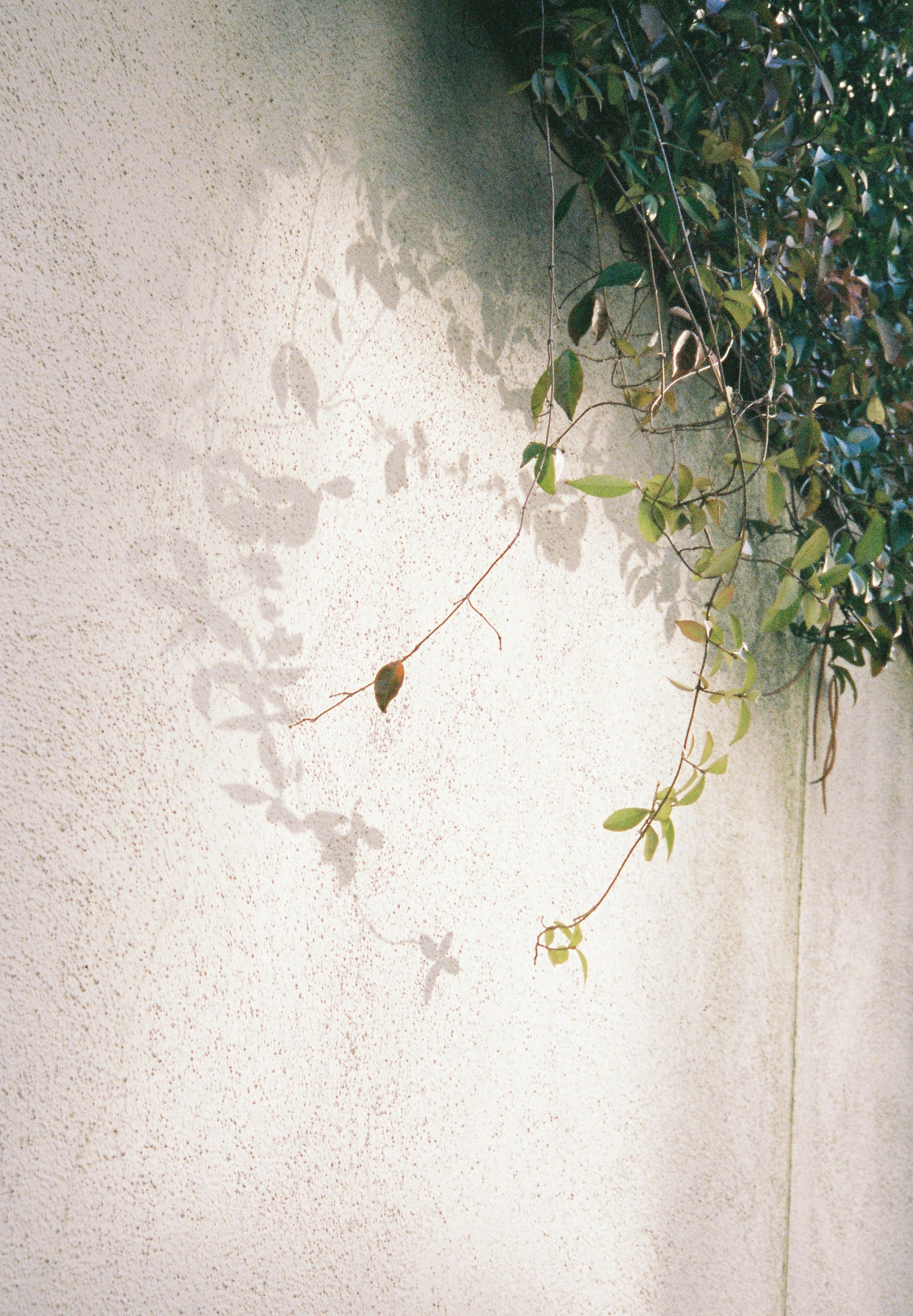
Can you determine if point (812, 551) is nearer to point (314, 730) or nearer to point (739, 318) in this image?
point (739, 318)

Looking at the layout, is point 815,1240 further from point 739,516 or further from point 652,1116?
point 739,516

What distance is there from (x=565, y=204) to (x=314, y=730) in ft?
2.36

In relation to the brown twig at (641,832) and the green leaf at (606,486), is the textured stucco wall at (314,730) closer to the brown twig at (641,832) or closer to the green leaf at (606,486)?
the brown twig at (641,832)

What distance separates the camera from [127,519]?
80 centimetres

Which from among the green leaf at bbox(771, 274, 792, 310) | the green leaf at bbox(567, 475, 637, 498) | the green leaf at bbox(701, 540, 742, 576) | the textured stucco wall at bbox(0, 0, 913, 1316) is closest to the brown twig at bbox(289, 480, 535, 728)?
the textured stucco wall at bbox(0, 0, 913, 1316)

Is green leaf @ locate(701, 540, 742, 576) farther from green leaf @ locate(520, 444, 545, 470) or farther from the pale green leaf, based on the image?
green leaf @ locate(520, 444, 545, 470)

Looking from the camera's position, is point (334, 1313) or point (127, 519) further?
point (334, 1313)

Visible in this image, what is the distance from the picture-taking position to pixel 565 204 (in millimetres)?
1158

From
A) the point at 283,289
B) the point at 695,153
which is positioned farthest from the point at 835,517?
the point at 283,289

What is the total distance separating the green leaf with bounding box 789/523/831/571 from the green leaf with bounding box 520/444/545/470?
1.06 ft

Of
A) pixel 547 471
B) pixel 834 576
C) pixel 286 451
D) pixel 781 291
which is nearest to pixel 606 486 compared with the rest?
pixel 547 471

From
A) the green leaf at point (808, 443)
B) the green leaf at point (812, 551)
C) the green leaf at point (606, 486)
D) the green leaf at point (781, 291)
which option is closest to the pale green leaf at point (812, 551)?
the green leaf at point (812, 551)

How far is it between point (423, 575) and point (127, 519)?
0.35m

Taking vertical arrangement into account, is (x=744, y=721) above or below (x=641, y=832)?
above
